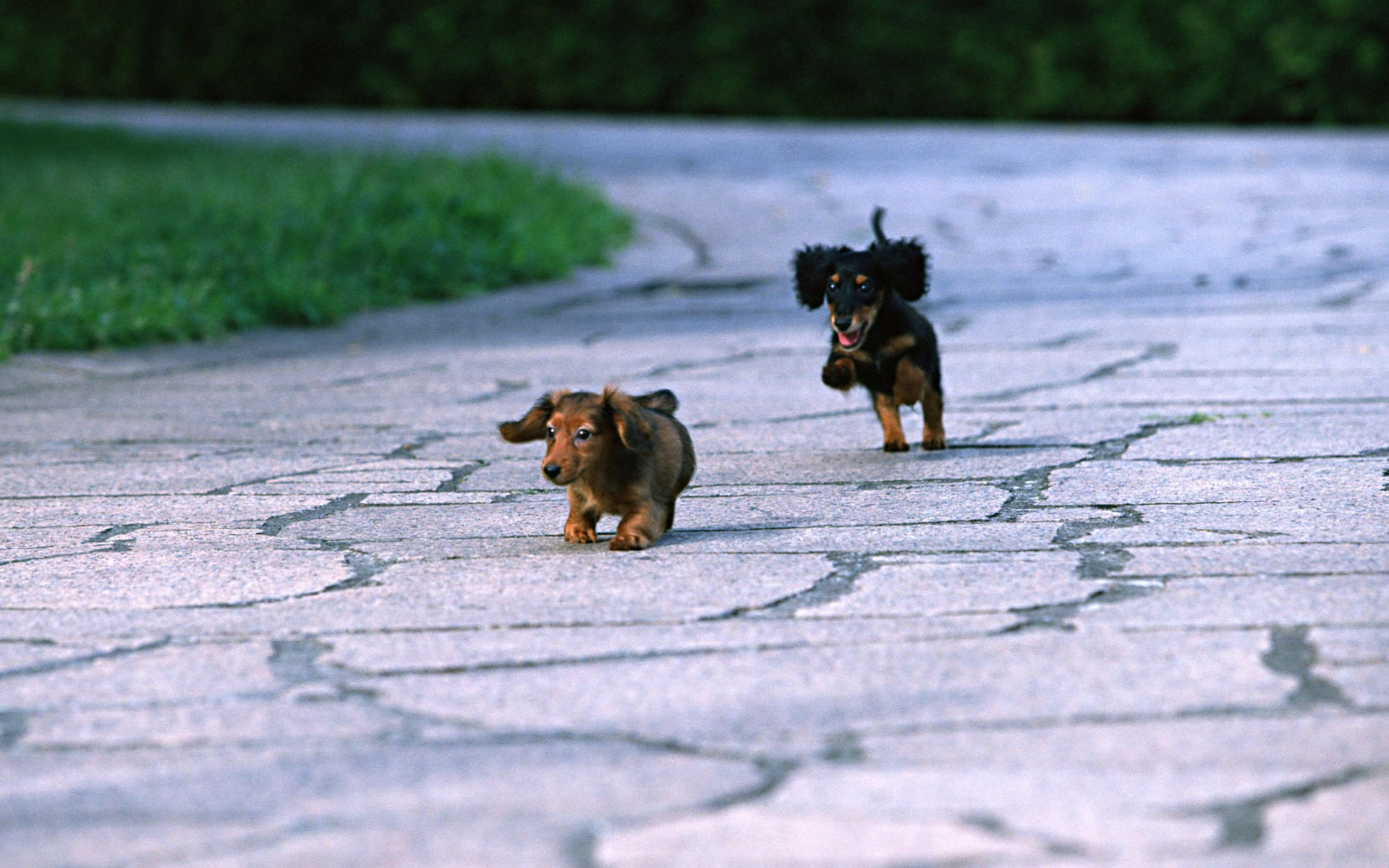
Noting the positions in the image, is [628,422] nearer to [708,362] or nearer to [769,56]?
[708,362]

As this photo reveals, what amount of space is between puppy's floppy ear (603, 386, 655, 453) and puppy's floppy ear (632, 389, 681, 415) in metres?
0.32

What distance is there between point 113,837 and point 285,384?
195 inches

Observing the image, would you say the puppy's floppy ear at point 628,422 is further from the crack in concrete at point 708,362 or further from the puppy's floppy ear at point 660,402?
the crack in concrete at point 708,362

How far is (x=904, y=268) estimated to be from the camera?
17.8 ft

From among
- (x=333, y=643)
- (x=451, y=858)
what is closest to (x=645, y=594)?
(x=333, y=643)

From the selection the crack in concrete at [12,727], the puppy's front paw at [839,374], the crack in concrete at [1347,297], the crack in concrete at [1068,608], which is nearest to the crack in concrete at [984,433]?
the puppy's front paw at [839,374]

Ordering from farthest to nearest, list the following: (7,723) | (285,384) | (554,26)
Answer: (554,26)
(285,384)
(7,723)

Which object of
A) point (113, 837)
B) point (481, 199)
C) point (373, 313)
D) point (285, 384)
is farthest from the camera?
point (481, 199)

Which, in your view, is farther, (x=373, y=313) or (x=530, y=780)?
(x=373, y=313)

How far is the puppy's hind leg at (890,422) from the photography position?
219 inches

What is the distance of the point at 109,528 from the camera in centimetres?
480

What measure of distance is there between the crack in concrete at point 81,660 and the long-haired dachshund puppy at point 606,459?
3.08ft

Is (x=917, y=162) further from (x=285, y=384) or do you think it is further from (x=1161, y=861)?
(x=1161, y=861)

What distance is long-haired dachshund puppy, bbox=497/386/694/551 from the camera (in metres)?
4.27
